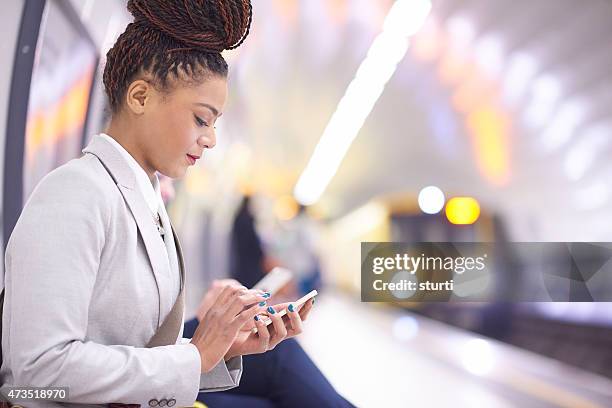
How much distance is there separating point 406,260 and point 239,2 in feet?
6.47

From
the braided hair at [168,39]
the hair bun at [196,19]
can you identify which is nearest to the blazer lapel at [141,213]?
the braided hair at [168,39]

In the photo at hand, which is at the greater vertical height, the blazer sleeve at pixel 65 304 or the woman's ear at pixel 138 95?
the woman's ear at pixel 138 95

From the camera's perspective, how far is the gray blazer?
42.4 inches

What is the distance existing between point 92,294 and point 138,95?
1.28 feet

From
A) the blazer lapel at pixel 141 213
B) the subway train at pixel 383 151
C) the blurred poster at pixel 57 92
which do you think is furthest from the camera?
the subway train at pixel 383 151

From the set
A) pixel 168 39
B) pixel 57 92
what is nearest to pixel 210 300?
pixel 168 39

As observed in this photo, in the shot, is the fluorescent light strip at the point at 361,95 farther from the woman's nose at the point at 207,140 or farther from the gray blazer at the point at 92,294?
the gray blazer at the point at 92,294

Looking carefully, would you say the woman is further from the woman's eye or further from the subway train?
the subway train

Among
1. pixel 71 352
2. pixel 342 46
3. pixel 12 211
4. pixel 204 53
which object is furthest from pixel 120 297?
pixel 342 46

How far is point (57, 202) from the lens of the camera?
3.68 ft

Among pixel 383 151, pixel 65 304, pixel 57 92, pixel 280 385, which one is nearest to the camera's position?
pixel 65 304

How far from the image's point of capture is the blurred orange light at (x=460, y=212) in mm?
3990

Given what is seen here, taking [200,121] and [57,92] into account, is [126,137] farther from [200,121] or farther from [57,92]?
[57,92]

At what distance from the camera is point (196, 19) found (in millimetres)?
1337
